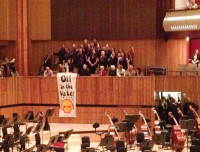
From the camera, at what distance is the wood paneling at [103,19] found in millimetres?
23609

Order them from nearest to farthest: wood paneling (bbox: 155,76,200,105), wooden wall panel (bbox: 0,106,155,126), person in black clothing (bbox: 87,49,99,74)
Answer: wood paneling (bbox: 155,76,200,105), wooden wall panel (bbox: 0,106,155,126), person in black clothing (bbox: 87,49,99,74)

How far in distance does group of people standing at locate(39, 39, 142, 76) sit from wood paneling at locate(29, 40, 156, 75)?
3.66 ft

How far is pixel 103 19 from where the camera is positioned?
2405cm

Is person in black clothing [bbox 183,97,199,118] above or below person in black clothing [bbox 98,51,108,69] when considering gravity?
below

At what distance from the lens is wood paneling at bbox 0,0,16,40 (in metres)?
23.6

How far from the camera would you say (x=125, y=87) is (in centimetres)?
2066

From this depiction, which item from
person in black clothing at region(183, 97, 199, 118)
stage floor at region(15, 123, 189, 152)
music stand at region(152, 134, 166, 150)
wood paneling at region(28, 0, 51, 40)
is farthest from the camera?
wood paneling at region(28, 0, 51, 40)

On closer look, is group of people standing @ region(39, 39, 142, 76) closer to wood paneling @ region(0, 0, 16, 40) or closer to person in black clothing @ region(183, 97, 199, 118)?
person in black clothing @ region(183, 97, 199, 118)

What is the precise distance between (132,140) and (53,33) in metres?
8.58

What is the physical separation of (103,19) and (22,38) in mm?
3729

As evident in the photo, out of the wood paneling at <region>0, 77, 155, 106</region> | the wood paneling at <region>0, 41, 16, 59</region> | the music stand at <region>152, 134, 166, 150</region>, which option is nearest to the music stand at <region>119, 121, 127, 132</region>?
the music stand at <region>152, 134, 166, 150</region>

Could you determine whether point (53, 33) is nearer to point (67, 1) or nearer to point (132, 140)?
point (67, 1)

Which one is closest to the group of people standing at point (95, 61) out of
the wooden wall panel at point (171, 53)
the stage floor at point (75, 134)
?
the wooden wall panel at point (171, 53)

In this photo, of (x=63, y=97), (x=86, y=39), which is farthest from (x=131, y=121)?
(x=86, y=39)
